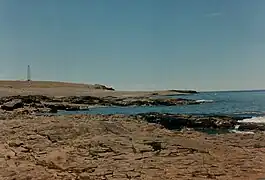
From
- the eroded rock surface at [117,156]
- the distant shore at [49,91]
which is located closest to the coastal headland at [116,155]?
the eroded rock surface at [117,156]

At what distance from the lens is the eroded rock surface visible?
528 inches

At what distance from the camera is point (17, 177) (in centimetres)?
1288

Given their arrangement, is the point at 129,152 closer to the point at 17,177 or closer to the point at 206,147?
the point at 206,147

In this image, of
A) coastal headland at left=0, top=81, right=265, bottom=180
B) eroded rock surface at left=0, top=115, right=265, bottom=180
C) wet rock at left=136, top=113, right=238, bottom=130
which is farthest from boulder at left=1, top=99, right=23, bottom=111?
eroded rock surface at left=0, top=115, right=265, bottom=180

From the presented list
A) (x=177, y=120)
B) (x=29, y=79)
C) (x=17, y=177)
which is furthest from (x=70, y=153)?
(x=29, y=79)

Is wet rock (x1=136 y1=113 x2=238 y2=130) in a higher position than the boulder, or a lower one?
lower

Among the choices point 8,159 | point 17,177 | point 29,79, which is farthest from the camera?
point 29,79

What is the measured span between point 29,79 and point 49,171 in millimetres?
143587

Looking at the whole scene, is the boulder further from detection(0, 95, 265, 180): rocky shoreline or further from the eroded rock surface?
the eroded rock surface

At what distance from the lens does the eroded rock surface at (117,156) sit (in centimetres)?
1341

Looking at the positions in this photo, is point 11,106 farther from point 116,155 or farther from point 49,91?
point 49,91

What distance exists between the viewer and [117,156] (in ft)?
51.3

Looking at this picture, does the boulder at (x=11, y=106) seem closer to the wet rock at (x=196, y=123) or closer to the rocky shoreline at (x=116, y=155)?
the wet rock at (x=196, y=123)

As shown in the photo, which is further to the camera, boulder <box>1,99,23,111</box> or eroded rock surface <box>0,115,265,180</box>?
boulder <box>1,99,23,111</box>
